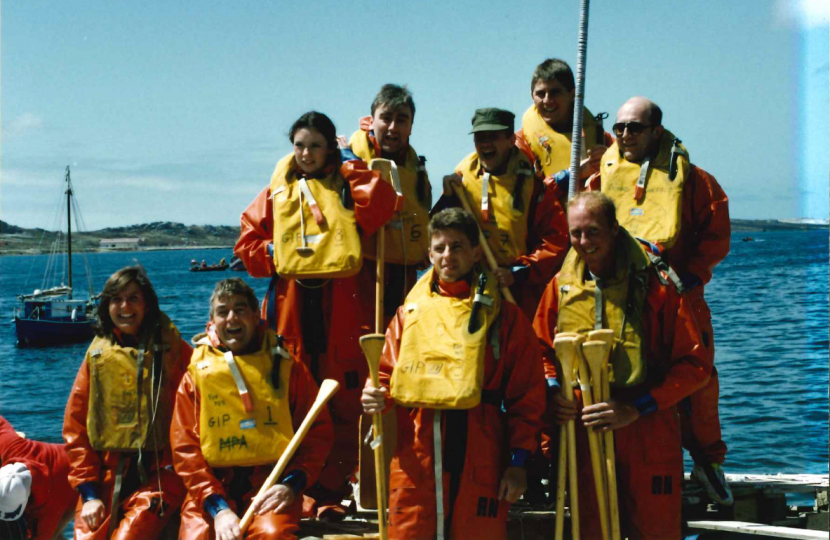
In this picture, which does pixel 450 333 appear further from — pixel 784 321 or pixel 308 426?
pixel 784 321

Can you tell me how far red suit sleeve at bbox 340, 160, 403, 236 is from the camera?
5.71 metres

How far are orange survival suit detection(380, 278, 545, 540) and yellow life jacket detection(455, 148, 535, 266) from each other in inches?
46.2

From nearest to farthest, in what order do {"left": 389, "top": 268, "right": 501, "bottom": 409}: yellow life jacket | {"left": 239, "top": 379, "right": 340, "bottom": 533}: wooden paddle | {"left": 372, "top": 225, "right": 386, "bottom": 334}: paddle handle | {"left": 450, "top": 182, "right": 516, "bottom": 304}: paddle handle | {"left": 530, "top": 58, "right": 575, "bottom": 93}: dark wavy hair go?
{"left": 389, "top": 268, "right": 501, "bottom": 409}: yellow life jacket → {"left": 239, "top": 379, "right": 340, "bottom": 533}: wooden paddle → {"left": 450, "top": 182, "right": 516, "bottom": 304}: paddle handle → {"left": 372, "top": 225, "right": 386, "bottom": 334}: paddle handle → {"left": 530, "top": 58, "right": 575, "bottom": 93}: dark wavy hair

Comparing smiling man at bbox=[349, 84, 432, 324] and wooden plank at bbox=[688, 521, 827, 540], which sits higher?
smiling man at bbox=[349, 84, 432, 324]

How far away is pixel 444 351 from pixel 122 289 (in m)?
2.13

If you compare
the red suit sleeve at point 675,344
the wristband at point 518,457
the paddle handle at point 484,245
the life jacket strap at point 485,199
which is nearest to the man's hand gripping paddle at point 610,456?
the red suit sleeve at point 675,344

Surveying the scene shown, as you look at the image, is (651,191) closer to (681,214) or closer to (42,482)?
(681,214)

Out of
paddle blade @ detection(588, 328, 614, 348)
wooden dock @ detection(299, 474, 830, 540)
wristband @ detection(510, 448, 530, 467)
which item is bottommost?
wooden dock @ detection(299, 474, 830, 540)

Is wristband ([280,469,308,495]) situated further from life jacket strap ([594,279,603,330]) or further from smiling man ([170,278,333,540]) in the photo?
life jacket strap ([594,279,603,330])

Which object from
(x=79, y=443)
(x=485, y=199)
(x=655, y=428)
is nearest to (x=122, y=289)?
(x=79, y=443)

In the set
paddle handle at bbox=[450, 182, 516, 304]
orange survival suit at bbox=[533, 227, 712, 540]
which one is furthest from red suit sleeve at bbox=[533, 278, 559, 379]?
paddle handle at bbox=[450, 182, 516, 304]

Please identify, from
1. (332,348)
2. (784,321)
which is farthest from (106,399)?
(784,321)

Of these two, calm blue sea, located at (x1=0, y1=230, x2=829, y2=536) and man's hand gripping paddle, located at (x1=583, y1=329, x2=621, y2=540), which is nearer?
man's hand gripping paddle, located at (x1=583, y1=329, x2=621, y2=540)

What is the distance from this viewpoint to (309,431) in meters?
5.22
